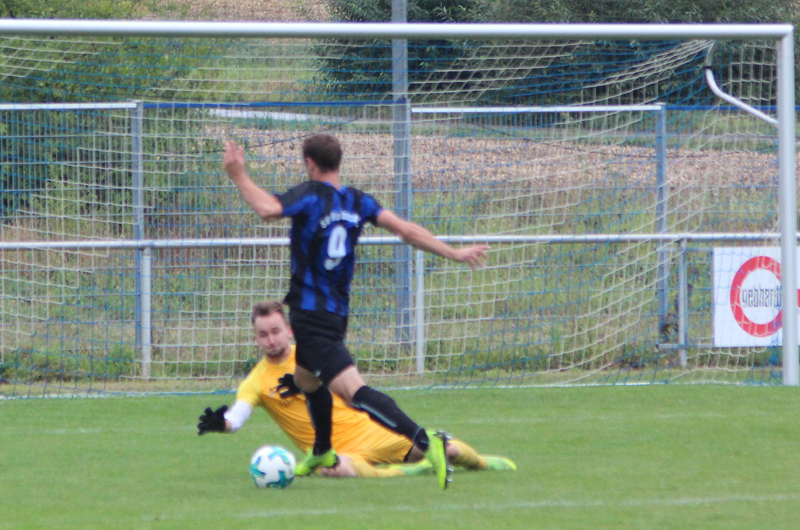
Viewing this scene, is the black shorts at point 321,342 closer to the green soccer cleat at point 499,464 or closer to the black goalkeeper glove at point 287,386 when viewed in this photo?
the black goalkeeper glove at point 287,386

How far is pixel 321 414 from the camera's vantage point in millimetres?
4969

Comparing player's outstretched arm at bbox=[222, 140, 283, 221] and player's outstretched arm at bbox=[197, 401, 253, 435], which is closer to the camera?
player's outstretched arm at bbox=[222, 140, 283, 221]

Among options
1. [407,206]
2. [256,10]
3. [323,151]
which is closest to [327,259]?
[323,151]

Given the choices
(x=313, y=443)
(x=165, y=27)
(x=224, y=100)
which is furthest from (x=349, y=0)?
Answer: (x=313, y=443)

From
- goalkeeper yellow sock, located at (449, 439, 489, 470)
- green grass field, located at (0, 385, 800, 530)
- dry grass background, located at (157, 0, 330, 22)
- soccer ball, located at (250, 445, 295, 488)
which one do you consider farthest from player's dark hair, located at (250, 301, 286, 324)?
dry grass background, located at (157, 0, 330, 22)

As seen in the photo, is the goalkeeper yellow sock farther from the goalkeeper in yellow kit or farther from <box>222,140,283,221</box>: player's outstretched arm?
<box>222,140,283,221</box>: player's outstretched arm

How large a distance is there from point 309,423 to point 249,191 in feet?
4.92

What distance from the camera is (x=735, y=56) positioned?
9.30 metres

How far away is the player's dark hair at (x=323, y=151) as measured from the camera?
187 inches

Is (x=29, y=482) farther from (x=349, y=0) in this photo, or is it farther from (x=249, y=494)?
(x=349, y=0)

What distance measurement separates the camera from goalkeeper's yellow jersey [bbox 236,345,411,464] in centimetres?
519

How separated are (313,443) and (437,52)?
472cm

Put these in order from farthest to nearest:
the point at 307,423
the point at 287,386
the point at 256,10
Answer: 1. the point at 256,10
2. the point at 307,423
3. the point at 287,386

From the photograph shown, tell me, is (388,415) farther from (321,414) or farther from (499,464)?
(499,464)
